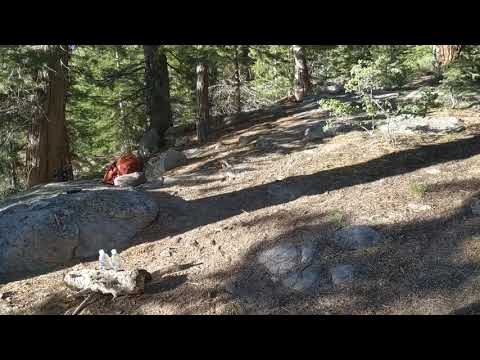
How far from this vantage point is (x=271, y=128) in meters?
→ 11.9

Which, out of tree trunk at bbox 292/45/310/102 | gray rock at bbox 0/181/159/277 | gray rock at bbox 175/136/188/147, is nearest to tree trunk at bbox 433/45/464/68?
tree trunk at bbox 292/45/310/102

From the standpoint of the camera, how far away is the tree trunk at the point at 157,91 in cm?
1455

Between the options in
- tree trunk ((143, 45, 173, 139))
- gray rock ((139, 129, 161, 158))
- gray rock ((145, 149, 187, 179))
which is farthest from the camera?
gray rock ((139, 129, 161, 158))

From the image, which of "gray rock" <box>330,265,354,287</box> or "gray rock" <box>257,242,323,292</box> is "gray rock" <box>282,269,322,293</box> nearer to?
"gray rock" <box>257,242,323,292</box>

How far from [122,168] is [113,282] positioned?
4.64 metres

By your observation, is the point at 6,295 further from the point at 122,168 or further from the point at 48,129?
the point at 48,129

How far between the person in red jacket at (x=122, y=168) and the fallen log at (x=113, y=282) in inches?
163

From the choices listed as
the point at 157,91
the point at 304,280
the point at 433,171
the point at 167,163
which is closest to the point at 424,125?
the point at 433,171

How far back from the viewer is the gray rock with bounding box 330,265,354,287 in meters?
4.56

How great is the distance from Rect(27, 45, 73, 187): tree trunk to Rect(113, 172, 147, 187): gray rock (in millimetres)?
2423

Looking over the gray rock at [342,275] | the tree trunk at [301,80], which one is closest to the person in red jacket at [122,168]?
the gray rock at [342,275]

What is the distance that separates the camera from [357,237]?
5168 mm

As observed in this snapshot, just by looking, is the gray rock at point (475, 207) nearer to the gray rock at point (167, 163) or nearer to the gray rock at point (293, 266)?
the gray rock at point (293, 266)

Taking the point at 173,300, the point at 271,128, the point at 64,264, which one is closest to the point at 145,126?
the point at 271,128
